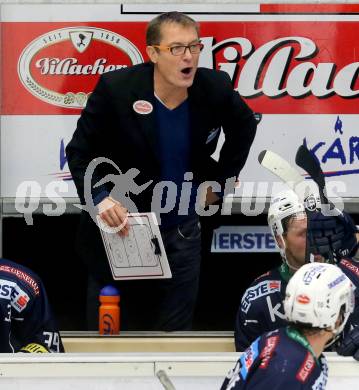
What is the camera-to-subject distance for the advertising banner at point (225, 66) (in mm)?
6023

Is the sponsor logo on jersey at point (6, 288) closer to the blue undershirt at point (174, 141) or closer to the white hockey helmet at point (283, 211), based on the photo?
the blue undershirt at point (174, 141)

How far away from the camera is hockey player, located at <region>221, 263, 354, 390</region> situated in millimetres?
3787

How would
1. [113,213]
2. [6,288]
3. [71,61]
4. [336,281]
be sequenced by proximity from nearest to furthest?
[336,281] < [6,288] < [113,213] < [71,61]

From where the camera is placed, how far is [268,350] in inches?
152

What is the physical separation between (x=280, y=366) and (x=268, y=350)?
0.09 metres

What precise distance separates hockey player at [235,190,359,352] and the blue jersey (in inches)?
37.1

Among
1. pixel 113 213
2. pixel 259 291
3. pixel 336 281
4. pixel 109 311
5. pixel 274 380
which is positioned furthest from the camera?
pixel 109 311

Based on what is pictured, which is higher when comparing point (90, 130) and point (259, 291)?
point (90, 130)

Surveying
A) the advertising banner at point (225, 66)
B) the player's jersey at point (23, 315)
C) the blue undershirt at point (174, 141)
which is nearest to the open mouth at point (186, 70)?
the blue undershirt at point (174, 141)

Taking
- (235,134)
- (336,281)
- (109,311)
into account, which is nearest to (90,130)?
(235,134)

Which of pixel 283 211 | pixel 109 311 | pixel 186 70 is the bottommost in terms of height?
pixel 109 311

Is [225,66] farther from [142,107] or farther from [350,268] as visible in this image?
[350,268]

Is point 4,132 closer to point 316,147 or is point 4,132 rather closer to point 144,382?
point 316,147

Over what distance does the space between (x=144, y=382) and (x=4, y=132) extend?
81.4 inches
